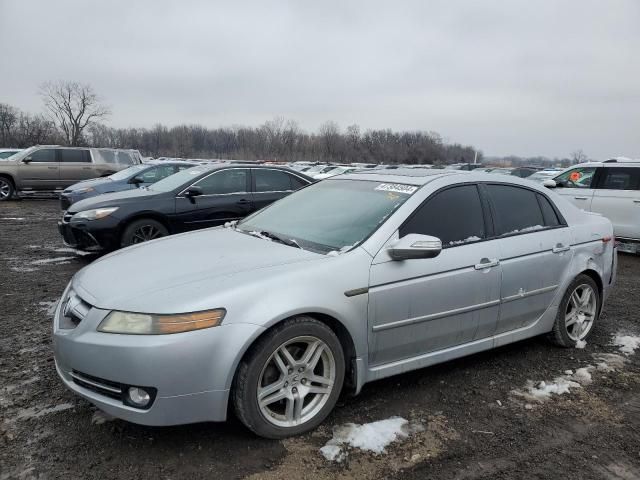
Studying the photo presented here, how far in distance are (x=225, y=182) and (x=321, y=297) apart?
17.5 ft

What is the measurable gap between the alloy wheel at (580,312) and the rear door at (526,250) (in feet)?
1.28

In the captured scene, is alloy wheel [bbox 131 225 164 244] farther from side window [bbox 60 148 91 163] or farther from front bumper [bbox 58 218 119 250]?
side window [bbox 60 148 91 163]

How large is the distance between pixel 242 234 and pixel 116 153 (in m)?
16.6

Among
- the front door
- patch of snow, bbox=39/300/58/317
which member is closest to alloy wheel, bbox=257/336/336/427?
the front door

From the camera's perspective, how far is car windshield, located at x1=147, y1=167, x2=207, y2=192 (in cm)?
770

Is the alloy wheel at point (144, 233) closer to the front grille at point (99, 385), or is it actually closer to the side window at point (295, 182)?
the side window at point (295, 182)

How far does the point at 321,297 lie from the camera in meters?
2.92

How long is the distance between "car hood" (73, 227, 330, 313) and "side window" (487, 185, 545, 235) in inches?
65.2

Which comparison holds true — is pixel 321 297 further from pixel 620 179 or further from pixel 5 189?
pixel 5 189

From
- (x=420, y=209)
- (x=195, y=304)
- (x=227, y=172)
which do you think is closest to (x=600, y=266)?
(x=420, y=209)

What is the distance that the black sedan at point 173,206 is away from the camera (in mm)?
7055

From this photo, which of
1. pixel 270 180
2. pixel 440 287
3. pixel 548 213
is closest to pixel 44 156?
pixel 270 180

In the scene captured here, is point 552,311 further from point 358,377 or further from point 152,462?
point 152,462

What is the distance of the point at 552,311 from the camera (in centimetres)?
→ 424
